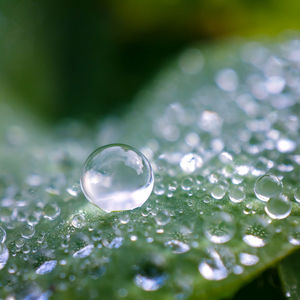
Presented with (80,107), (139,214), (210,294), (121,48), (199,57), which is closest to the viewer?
(210,294)

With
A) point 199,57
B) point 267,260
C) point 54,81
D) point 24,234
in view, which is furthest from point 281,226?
point 54,81

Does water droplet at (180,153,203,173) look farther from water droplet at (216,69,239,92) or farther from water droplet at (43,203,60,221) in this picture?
water droplet at (216,69,239,92)

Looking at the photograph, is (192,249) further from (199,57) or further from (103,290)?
(199,57)

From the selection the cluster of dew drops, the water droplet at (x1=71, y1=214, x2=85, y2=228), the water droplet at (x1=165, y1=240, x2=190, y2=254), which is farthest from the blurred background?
the water droplet at (x1=165, y1=240, x2=190, y2=254)

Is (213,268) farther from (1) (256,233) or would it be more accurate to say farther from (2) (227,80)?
(2) (227,80)

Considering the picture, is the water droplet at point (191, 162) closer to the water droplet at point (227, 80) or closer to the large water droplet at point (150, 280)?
the large water droplet at point (150, 280)

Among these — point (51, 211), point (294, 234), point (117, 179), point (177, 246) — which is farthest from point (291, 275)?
point (51, 211)

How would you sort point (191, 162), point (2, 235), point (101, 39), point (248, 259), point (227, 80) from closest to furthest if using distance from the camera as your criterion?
point (248, 259) < point (2, 235) < point (191, 162) < point (227, 80) < point (101, 39)
